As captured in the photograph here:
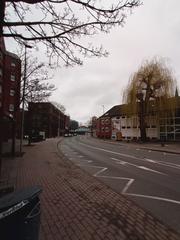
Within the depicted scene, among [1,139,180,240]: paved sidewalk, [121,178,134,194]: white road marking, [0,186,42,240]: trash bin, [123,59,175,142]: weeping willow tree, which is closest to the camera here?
[0,186,42,240]: trash bin

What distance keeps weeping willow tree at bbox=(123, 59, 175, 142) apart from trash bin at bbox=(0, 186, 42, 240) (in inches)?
1495

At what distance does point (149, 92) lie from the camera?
40531mm

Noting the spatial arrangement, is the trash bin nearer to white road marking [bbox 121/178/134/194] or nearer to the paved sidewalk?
the paved sidewalk

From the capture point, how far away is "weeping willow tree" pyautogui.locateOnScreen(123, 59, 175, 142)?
3859 centimetres

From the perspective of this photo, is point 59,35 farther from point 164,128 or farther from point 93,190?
point 164,128

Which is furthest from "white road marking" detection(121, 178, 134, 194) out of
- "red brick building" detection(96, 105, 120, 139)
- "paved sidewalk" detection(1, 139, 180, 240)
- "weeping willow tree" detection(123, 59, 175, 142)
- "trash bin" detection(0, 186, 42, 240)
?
"red brick building" detection(96, 105, 120, 139)

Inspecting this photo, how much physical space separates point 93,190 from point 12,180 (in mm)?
3149

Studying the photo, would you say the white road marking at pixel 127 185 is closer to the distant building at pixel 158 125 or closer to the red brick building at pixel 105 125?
the distant building at pixel 158 125

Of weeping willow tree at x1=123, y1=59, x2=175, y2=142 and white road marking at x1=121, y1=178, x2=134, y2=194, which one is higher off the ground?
weeping willow tree at x1=123, y1=59, x2=175, y2=142

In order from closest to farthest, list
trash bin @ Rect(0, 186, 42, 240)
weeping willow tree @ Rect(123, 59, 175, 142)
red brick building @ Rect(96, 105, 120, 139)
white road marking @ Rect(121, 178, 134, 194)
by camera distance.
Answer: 1. trash bin @ Rect(0, 186, 42, 240)
2. white road marking @ Rect(121, 178, 134, 194)
3. weeping willow tree @ Rect(123, 59, 175, 142)
4. red brick building @ Rect(96, 105, 120, 139)

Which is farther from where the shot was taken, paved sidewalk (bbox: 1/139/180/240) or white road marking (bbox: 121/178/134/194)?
white road marking (bbox: 121/178/134/194)

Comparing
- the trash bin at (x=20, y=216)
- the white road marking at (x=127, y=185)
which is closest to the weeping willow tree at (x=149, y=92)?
the white road marking at (x=127, y=185)

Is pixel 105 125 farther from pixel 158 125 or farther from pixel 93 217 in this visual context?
pixel 93 217

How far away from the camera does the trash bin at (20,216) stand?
7.61 ft
